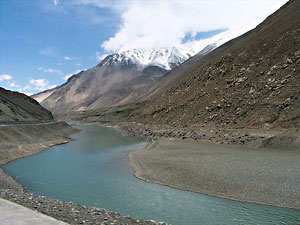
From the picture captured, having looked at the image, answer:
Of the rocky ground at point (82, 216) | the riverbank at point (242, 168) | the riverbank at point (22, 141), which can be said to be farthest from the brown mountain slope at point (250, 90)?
the rocky ground at point (82, 216)

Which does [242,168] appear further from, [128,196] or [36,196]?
[36,196]

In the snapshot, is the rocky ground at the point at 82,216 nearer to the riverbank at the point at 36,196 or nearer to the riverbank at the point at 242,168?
the riverbank at the point at 36,196

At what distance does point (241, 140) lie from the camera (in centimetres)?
4553

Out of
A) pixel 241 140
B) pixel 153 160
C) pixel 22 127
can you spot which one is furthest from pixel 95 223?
pixel 22 127

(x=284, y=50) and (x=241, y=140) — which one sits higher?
(x=284, y=50)

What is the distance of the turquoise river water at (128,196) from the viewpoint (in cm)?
1875

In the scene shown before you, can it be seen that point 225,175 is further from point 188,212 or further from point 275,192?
point 188,212

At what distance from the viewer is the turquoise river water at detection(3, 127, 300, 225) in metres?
18.8

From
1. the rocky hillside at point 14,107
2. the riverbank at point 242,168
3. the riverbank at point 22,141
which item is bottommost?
the riverbank at point 242,168

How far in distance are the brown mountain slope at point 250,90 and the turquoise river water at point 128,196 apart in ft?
91.7

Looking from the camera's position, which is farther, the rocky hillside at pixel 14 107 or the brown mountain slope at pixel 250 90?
the rocky hillside at pixel 14 107

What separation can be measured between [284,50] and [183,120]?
2992cm

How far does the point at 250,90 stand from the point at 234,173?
36.3m

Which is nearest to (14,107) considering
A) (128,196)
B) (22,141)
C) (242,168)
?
(22,141)
